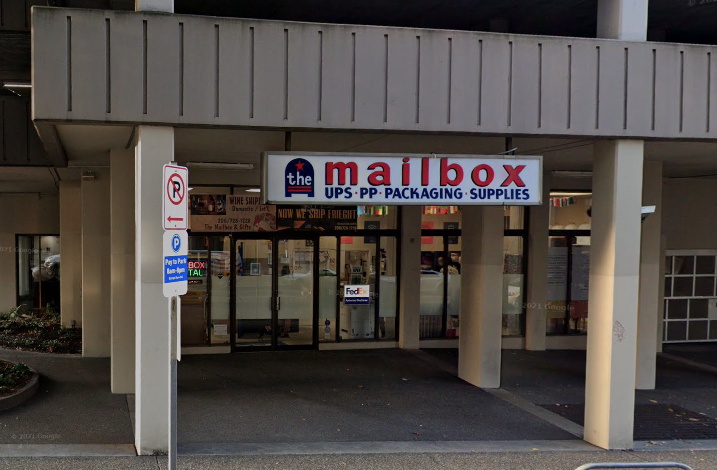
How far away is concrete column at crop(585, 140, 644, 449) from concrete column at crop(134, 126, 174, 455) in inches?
203

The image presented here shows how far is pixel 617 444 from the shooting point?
721 cm

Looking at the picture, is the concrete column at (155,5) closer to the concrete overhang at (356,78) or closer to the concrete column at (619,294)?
the concrete overhang at (356,78)

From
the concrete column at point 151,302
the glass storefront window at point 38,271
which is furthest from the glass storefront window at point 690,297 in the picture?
the glass storefront window at point 38,271

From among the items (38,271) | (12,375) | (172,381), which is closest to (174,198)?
(172,381)

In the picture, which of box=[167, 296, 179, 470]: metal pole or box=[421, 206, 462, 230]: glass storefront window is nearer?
box=[167, 296, 179, 470]: metal pole

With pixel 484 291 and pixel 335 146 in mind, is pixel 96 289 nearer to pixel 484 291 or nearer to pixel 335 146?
pixel 335 146

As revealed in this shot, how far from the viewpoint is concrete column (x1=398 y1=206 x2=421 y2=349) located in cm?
1301

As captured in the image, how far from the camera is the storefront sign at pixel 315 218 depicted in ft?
40.3

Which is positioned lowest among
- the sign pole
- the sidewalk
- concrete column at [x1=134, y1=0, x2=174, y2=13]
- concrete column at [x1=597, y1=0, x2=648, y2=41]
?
the sidewalk

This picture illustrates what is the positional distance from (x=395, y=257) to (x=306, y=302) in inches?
86.0

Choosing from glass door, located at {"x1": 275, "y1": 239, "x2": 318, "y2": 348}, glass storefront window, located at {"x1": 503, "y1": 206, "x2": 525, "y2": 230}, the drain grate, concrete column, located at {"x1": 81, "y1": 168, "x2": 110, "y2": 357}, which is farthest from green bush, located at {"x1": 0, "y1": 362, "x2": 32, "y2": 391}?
glass storefront window, located at {"x1": 503, "y1": 206, "x2": 525, "y2": 230}

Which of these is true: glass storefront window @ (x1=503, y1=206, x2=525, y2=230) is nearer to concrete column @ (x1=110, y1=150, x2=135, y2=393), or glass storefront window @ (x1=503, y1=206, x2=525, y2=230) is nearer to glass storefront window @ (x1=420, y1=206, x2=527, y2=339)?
glass storefront window @ (x1=420, y1=206, x2=527, y2=339)

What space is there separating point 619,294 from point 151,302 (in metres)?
5.46

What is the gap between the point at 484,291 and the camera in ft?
32.6
